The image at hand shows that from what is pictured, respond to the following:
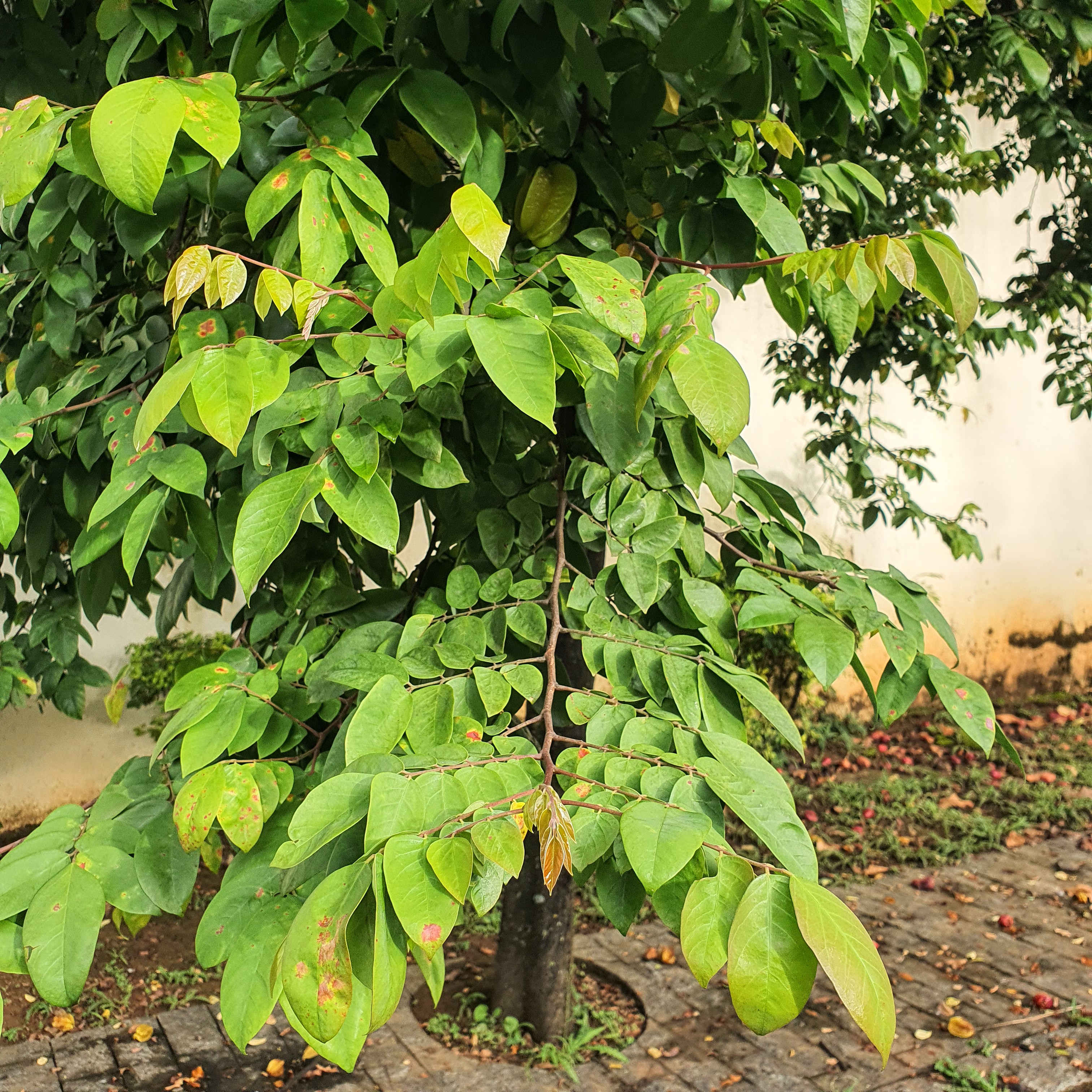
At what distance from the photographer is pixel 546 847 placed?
735mm

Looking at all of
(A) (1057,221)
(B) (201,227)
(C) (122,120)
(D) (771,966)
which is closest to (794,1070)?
(D) (771,966)

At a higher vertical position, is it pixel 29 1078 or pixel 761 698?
pixel 761 698

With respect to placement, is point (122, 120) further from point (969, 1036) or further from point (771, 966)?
point (969, 1036)

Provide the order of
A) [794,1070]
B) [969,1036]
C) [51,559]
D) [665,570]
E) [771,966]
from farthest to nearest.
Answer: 1. [969,1036]
2. [794,1070]
3. [51,559]
4. [665,570]
5. [771,966]

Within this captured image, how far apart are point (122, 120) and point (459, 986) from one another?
2.36 metres

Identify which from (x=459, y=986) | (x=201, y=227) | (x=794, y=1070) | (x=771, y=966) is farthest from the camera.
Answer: (x=459, y=986)

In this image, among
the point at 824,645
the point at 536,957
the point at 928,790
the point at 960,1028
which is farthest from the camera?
the point at 928,790

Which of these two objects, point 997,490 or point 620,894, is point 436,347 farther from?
point 997,490

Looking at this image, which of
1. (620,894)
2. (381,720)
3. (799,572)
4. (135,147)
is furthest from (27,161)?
(799,572)

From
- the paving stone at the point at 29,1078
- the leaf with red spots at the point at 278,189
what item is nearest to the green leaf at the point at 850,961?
the leaf with red spots at the point at 278,189

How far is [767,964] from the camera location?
71 centimetres

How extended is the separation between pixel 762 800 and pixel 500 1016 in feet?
6.16

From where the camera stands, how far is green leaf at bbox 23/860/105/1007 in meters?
0.94

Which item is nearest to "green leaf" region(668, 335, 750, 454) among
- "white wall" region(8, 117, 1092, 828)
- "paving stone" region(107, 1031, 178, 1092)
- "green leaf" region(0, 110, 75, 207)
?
"green leaf" region(0, 110, 75, 207)
